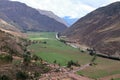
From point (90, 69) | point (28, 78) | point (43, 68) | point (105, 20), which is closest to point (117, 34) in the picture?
point (105, 20)

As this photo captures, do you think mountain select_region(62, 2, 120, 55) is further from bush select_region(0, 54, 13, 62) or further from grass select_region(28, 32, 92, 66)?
bush select_region(0, 54, 13, 62)

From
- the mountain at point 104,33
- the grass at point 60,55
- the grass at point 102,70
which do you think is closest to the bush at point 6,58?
the grass at point 102,70

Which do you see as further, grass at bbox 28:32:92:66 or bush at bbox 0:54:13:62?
grass at bbox 28:32:92:66

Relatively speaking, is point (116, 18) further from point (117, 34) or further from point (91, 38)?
point (117, 34)

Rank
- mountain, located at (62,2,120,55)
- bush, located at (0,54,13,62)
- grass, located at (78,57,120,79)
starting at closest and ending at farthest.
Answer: bush, located at (0,54,13,62), grass, located at (78,57,120,79), mountain, located at (62,2,120,55)

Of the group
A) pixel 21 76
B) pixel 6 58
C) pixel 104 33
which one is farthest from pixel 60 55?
pixel 104 33

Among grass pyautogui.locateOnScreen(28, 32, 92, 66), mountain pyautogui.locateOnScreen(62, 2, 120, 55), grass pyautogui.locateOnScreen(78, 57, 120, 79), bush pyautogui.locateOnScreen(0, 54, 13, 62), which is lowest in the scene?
grass pyautogui.locateOnScreen(78, 57, 120, 79)

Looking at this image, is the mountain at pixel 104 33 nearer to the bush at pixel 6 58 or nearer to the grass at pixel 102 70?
the grass at pixel 102 70

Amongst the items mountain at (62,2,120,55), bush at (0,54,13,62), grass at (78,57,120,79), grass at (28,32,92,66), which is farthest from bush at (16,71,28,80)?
mountain at (62,2,120,55)
